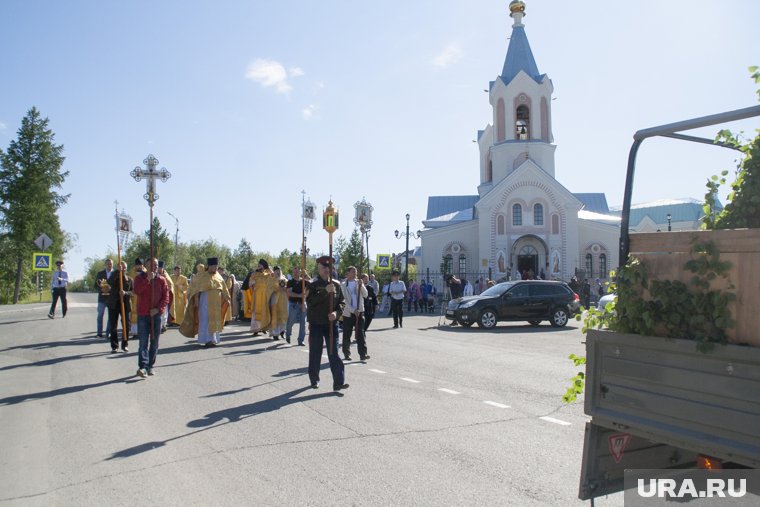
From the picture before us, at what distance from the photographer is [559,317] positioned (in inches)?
814

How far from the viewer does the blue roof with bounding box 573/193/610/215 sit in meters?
55.9

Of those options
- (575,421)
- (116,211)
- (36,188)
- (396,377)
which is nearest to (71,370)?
(116,211)

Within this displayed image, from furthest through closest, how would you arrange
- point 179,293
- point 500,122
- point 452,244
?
1. point 452,244
2. point 500,122
3. point 179,293

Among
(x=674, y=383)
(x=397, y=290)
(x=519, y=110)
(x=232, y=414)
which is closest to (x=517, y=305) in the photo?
(x=397, y=290)

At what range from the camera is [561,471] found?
496 cm

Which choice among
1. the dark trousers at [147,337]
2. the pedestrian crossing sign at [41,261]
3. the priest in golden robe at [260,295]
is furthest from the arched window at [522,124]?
the dark trousers at [147,337]

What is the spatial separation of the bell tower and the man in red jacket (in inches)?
1497

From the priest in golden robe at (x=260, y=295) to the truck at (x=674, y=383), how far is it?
12617 millimetres

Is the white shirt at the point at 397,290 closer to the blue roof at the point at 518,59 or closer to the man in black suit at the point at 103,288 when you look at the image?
the man in black suit at the point at 103,288

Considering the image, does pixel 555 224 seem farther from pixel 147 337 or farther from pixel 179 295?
pixel 147 337

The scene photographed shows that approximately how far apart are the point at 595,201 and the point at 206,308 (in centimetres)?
4995

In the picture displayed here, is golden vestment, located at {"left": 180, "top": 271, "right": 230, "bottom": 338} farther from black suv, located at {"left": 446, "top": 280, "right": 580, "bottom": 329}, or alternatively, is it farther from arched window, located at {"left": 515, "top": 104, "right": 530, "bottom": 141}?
arched window, located at {"left": 515, "top": 104, "right": 530, "bottom": 141}

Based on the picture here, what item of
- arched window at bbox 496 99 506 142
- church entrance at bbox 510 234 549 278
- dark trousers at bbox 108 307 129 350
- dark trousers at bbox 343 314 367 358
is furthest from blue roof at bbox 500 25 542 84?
dark trousers at bbox 108 307 129 350

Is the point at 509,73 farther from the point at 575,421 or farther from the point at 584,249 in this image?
the point at 575,421
